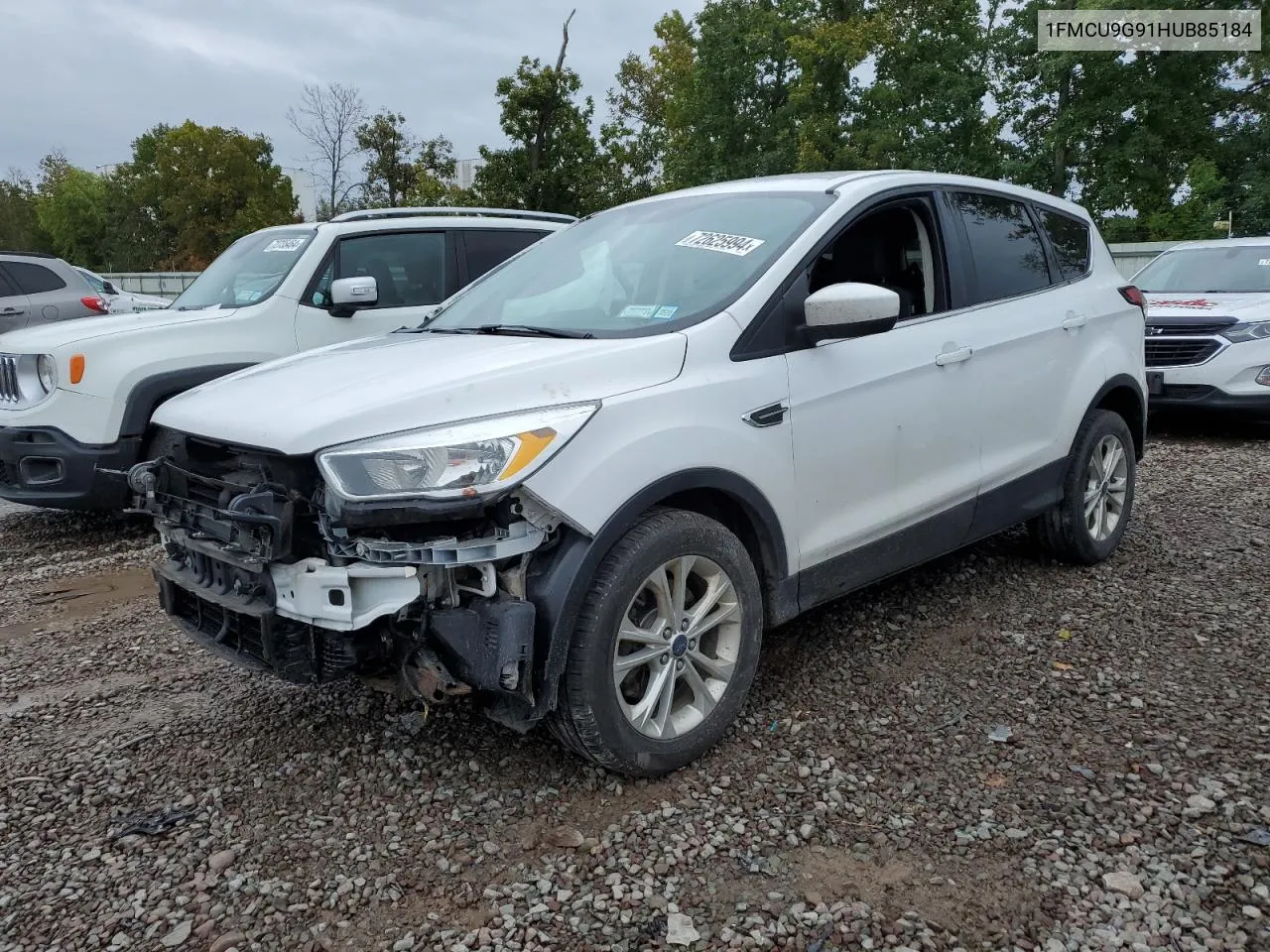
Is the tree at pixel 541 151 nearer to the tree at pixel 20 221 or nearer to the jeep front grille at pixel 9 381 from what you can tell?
the jeep front grille at pixel 9 381

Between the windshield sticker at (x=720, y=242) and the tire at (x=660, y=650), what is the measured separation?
41.4 inches

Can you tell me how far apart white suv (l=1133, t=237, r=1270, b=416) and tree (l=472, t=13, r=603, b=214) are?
555 inches

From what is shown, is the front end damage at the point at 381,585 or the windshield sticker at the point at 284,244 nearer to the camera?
the front end damage at the point at 381,585

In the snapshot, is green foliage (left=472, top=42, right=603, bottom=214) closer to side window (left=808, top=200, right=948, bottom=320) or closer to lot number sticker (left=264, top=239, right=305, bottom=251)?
Answer: lot number sticker (left=264, top=239, right=305, bottom=251)

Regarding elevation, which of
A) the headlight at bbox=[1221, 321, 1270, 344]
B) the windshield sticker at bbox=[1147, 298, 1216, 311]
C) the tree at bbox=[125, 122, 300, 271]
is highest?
the tree at bbox=[125, 122, 300, 271]

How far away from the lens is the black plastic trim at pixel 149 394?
5750 millimetres

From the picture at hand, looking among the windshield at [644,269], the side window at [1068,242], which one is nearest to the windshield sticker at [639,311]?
the windshield at [644,269]

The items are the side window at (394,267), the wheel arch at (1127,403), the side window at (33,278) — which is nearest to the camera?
the wheel arch at (1127,403)

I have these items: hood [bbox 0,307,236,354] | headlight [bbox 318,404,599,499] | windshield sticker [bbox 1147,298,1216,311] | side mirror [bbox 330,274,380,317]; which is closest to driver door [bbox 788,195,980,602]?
headlight [bbox 318,404,599,499]

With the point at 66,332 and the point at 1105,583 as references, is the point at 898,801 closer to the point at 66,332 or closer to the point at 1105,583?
the point at 1105,583

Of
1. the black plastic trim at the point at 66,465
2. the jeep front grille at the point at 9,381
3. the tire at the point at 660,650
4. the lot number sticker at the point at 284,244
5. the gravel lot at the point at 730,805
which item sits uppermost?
the lot number sticker at the point at 284,244

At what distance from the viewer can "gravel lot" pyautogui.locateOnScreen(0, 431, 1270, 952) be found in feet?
7.91

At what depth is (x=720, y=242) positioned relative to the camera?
360 cm

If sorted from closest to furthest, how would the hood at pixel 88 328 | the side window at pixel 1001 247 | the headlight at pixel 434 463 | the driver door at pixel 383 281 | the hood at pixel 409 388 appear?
1. the headlight at pixel 434 463
2. the hood at pixel 409 388
3. the side window at pixel 1001 247
4. the hood at pixel 88 328
5. the driver door at pixel 383 281
